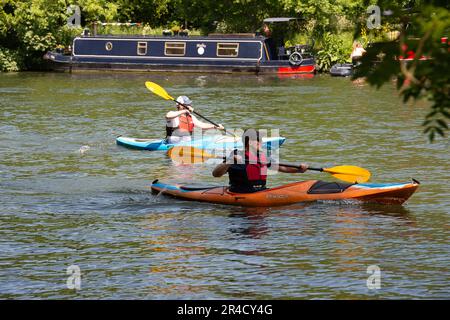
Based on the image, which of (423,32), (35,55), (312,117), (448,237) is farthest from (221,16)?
(423,32)

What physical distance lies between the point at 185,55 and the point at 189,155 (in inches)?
861

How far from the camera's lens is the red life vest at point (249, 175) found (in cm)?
1487

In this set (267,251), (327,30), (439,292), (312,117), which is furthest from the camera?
(327,30)

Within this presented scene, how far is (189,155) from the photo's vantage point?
20141mm

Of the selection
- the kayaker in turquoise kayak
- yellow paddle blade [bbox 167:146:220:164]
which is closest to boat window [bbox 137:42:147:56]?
the kayaker in turquoise kayak

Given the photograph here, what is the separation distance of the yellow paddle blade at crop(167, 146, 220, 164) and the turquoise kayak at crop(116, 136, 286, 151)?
0.33 m

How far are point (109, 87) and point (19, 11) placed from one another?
9.89 metres

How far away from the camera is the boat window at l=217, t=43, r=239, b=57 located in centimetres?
4056

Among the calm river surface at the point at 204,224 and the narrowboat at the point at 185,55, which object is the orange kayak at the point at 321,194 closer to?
the calm river surface at the point at 204,224

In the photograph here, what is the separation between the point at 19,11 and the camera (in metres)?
43.3

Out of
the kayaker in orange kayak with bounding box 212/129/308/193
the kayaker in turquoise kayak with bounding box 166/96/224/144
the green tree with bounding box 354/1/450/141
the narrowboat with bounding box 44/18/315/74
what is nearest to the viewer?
the green tree with bounding box 354/1/450/141

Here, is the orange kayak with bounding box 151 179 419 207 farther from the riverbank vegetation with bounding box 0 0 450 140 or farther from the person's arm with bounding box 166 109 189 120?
the riverbank vegetation with bounding box 0 0 450 140

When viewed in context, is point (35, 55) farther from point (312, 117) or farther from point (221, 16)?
point (312, 117)

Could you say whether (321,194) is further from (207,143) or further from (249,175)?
(207,143)
